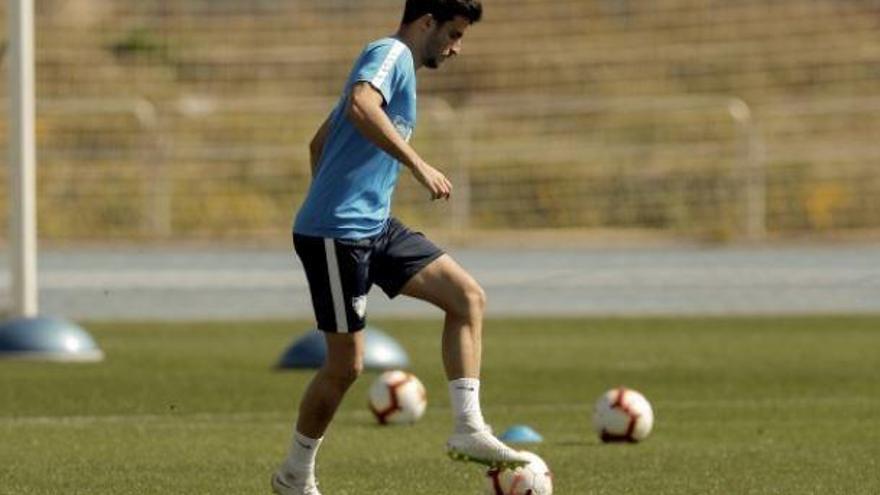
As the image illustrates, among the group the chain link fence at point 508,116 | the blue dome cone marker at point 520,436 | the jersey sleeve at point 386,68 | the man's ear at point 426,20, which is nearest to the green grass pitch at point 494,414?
the blue dome cone marker at point 520,436

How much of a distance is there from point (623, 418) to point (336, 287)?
326 cm

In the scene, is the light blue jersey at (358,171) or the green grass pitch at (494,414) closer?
the light blue jersey at (358,171)

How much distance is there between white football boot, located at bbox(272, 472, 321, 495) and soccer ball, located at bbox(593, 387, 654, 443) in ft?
9.96

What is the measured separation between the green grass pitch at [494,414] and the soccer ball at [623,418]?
0.39ft

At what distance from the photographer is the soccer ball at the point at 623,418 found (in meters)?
11.4

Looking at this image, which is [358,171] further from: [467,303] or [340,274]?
[467,303]

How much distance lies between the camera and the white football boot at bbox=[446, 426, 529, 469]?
8461 mm

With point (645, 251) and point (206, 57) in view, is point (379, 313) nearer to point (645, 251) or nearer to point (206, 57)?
point (645, 251)

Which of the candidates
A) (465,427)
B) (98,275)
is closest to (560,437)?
(465,427)

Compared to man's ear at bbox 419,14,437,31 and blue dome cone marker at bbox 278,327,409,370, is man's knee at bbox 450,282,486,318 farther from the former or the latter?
blue dome cone marker at bbox 278,327,409,370

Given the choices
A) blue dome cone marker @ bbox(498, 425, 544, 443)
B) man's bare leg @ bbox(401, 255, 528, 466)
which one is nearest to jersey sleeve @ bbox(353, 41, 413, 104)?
man's bare leg @ bbox(401, 255, 528, 466)

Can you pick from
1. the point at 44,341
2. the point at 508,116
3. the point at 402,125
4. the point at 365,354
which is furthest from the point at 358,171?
the point at 508,116

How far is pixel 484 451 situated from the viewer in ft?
27.8

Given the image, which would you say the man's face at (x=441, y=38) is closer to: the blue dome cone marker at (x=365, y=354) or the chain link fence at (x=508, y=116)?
the blue dome cone marker at (x=365, y=354)
